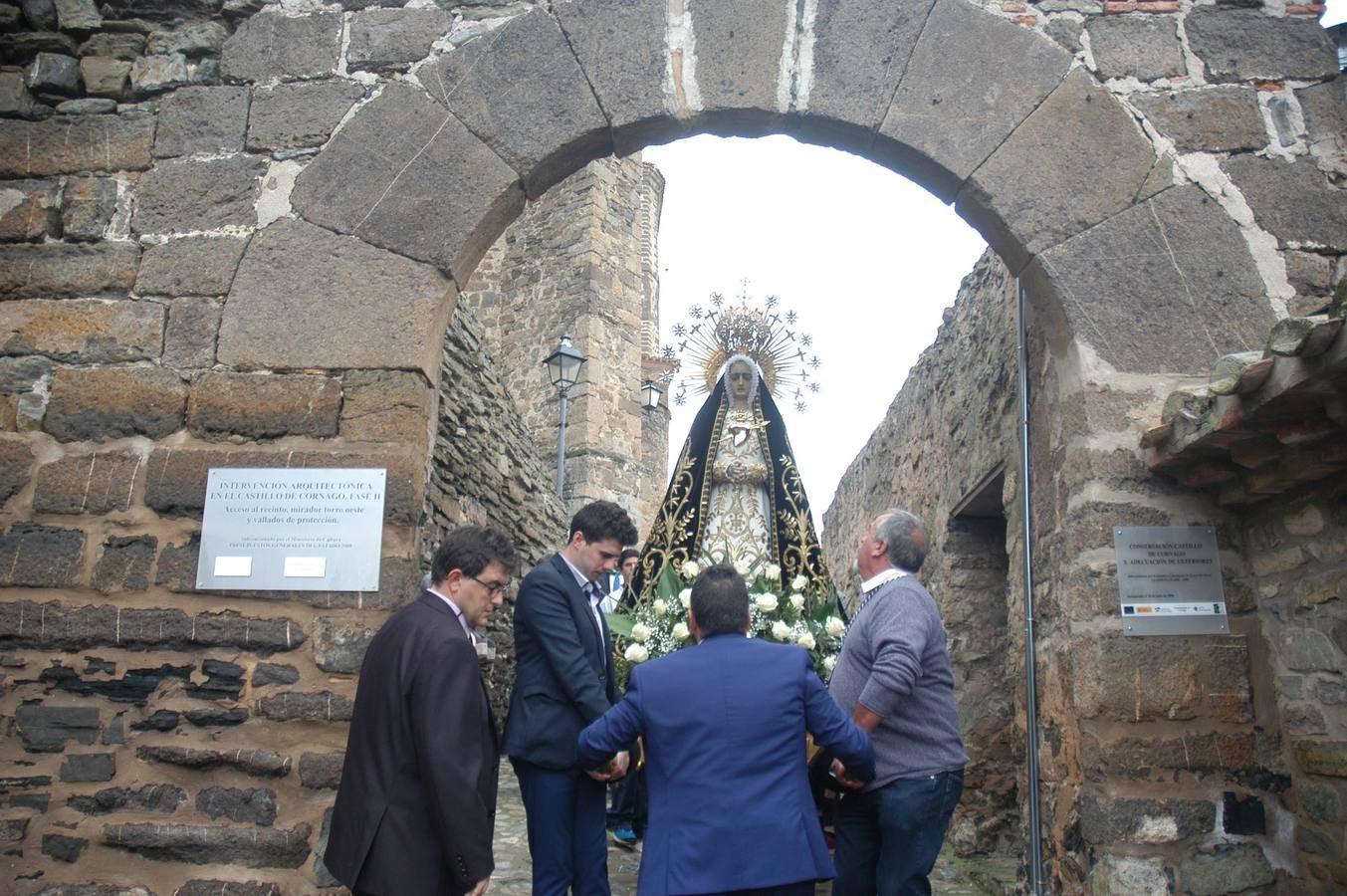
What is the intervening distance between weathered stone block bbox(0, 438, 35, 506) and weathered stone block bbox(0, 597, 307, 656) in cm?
43

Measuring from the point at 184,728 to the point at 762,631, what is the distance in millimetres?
2155

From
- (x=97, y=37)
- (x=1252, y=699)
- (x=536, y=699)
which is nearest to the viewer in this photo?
(x=536, y=699)

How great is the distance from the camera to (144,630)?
3.58 metres

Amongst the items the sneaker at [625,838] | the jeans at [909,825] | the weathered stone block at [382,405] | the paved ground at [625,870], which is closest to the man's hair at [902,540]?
the jeans at [909,825]

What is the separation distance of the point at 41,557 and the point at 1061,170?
150 inches

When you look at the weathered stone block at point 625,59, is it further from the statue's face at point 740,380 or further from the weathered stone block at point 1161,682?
the weathered stone block at point 1161,682

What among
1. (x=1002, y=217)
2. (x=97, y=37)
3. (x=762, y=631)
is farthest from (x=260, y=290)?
(x=1002, y=217)

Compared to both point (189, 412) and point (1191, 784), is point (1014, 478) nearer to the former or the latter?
point (1191, 784)

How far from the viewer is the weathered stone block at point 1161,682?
3.48m

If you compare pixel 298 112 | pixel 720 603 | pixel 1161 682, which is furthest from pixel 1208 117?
pixel 298 112

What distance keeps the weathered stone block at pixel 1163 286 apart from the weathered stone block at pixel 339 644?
Answer: 2.65 metres

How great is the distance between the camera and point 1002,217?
12.9 ft

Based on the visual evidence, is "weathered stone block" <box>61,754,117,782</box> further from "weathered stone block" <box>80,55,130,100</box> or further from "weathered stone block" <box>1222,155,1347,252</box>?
"weathered stone block" <box>1222,155,1347,252</box>

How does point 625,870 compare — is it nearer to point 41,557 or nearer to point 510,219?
point 41,557
